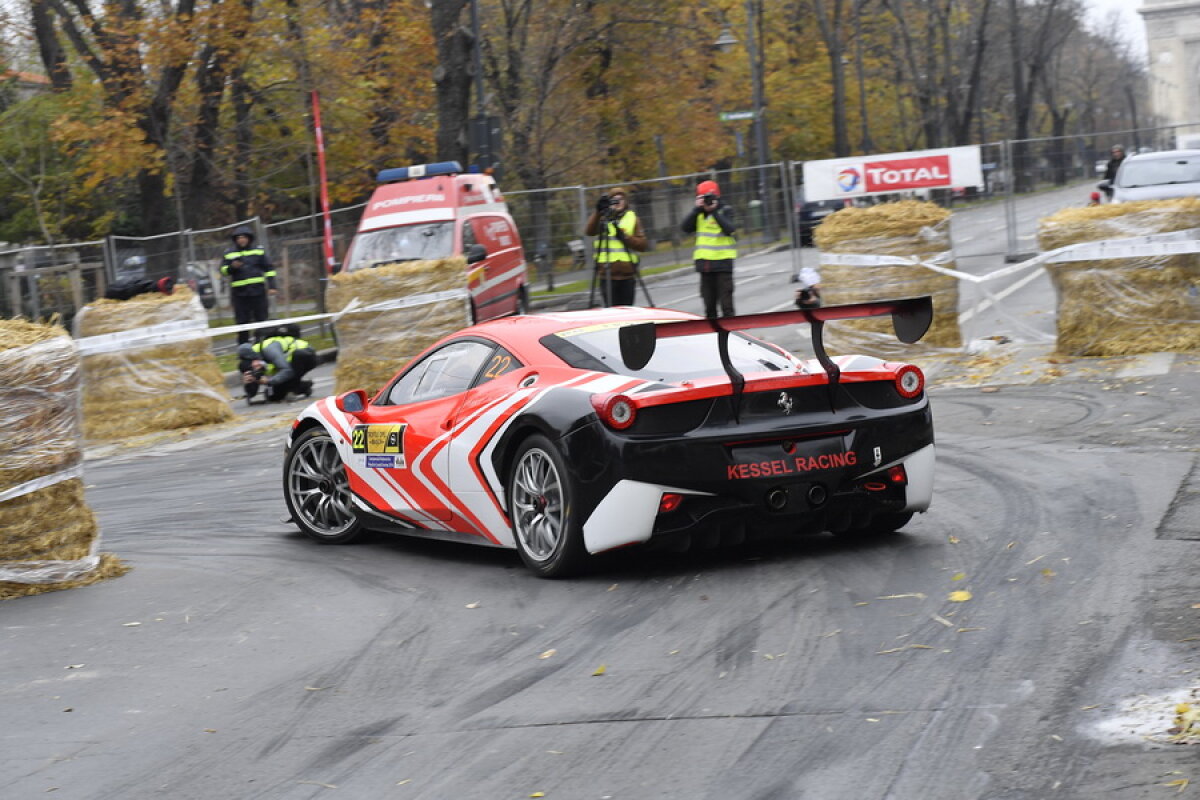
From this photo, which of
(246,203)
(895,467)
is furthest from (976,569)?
(246,203)

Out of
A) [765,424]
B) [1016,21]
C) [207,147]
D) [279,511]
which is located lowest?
[279,511]

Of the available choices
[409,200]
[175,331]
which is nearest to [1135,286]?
[175,331]

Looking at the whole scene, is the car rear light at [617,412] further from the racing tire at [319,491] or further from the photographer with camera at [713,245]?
the photographer with camera at [713,245]

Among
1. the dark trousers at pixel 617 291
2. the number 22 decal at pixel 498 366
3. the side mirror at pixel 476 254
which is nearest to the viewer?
the number 22 decal at pixel 498 366

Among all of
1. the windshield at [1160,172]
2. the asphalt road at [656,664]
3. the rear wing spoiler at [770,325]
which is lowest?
the asphalt road at [656,664]

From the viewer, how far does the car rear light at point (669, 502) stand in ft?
24.3

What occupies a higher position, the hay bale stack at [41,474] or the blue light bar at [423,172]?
the blue light bar at [423,172]

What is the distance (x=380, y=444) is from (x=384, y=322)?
324 inches

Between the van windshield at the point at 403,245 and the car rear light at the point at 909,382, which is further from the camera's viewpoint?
the van windshield at the point at 403,245

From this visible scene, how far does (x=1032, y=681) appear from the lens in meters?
5.40

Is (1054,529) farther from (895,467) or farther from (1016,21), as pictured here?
(1016,21)

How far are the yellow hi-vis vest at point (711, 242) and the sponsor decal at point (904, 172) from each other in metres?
6.85

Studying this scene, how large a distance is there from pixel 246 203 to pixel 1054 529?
30.3 meters

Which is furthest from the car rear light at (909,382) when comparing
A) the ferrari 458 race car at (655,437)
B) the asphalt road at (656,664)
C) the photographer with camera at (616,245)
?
the photographer with camera at (616,245)
